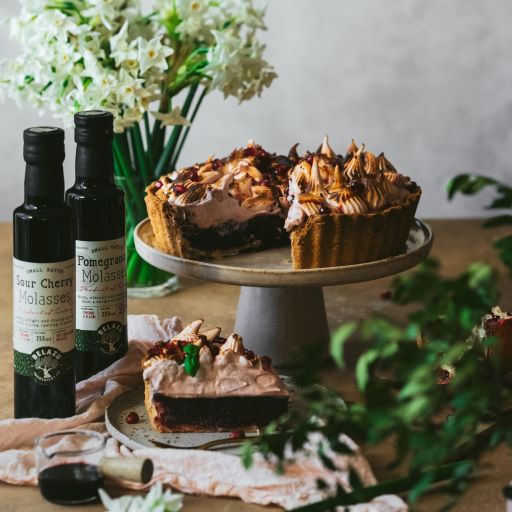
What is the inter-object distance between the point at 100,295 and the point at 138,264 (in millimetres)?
735

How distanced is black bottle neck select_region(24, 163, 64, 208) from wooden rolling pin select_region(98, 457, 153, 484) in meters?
0.42

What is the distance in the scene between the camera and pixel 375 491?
4.47 ft

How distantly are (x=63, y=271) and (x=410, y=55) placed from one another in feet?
7.69

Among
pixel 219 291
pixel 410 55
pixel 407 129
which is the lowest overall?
pixel 219 291

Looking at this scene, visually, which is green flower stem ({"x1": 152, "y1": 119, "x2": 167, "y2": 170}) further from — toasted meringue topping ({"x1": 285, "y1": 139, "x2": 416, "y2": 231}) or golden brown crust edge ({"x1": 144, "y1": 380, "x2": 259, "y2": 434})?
golden brown crust edge ({"x1": 144, "y1": 380, "x2": 259, "y2": 434})

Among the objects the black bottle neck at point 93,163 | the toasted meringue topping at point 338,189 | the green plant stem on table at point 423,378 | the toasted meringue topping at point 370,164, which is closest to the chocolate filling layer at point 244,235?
the toasted meringue topping at point 338,189

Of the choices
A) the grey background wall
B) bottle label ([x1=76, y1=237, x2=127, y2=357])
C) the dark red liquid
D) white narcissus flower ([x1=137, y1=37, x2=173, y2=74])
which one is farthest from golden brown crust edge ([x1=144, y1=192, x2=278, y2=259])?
the grey background wall

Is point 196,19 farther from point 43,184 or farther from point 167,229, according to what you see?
point 43,184

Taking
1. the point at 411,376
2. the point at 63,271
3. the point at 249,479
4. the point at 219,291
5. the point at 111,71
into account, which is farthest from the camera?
the point at 219,291

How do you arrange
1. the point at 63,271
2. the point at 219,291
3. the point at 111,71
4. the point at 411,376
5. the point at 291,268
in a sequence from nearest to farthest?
the point at 411,376
the point at 63,271
the point at 291,268
the point at 111,71
the point at 219,291

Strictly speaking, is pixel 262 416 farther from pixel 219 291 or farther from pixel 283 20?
pixel 283 20

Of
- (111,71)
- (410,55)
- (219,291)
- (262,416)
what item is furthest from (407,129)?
(262,416)

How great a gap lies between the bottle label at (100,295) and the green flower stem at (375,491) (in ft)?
2.27

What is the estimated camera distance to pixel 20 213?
1.70 m
